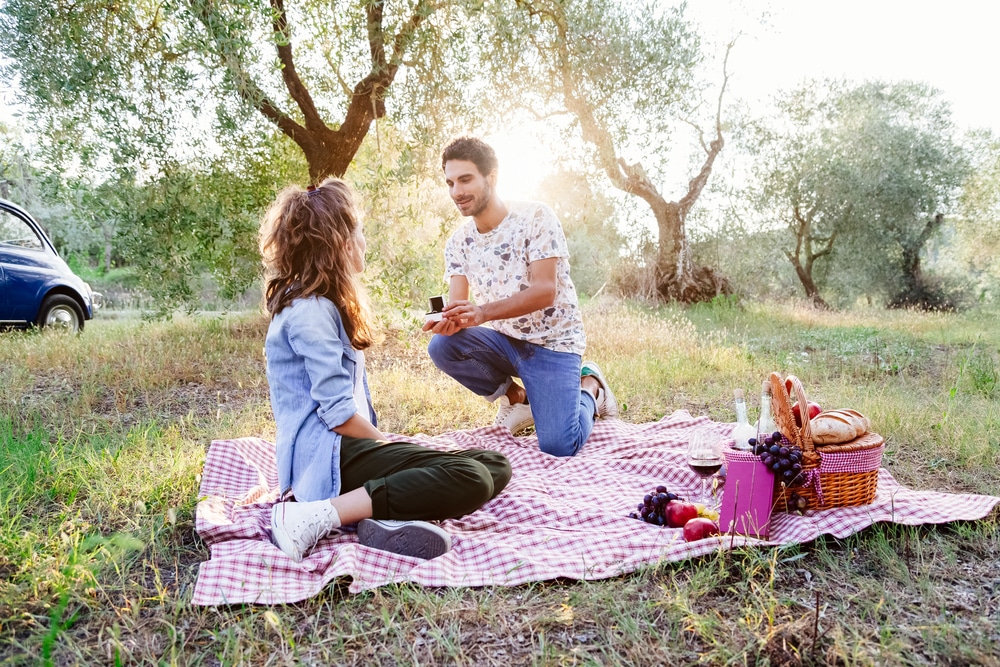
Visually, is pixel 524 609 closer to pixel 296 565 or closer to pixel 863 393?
pixel 296 565

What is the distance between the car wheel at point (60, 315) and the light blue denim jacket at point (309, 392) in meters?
7.48

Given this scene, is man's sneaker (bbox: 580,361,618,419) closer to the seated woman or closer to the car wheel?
the seated woman

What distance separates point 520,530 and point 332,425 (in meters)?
0.93

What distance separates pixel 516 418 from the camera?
457 cm

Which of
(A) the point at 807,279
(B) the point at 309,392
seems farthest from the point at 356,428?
(A) the point at 807,279

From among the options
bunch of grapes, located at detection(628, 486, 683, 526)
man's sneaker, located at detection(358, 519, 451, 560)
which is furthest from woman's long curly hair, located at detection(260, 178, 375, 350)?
bunch of grapes, located at detection(628, 486, 683, 526)

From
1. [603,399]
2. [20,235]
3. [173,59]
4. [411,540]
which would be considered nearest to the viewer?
[411,540]

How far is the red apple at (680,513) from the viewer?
112 inches

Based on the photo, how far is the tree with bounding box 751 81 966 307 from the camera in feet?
49.3

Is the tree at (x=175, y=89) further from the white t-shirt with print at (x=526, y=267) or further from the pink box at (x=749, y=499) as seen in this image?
the pink box at (x=749, y=499)

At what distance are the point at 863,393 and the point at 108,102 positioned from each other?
7.01 metres

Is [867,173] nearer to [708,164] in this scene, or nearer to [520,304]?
[708,164]

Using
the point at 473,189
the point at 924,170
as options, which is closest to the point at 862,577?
the point at 473,189

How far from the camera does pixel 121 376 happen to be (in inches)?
235
